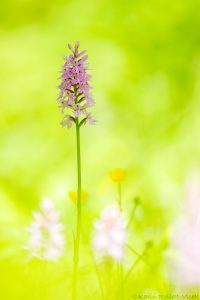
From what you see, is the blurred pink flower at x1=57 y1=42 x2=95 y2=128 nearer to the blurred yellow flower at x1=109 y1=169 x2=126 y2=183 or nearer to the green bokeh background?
the blurred yellow flower at x1=109 y1=169 x2=126 y2=183

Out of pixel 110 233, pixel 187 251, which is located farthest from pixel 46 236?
pixel 187 251

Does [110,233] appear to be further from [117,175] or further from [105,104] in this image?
[105,104]

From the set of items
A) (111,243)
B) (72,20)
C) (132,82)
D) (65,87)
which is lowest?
(111,243)

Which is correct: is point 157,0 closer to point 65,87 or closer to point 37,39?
point 37,39

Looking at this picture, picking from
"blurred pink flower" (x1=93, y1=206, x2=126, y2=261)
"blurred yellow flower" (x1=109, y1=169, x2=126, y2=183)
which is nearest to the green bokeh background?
"blurred yellow flower" (x1=109, y1=169, x2=126, y2=183)

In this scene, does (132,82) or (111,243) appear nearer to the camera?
(111,243)

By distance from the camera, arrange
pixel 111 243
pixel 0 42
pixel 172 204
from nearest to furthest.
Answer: pixel 111 243
pixel 172 204
pixel 0 42

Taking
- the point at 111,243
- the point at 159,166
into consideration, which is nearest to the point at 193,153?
the point at 159,166
